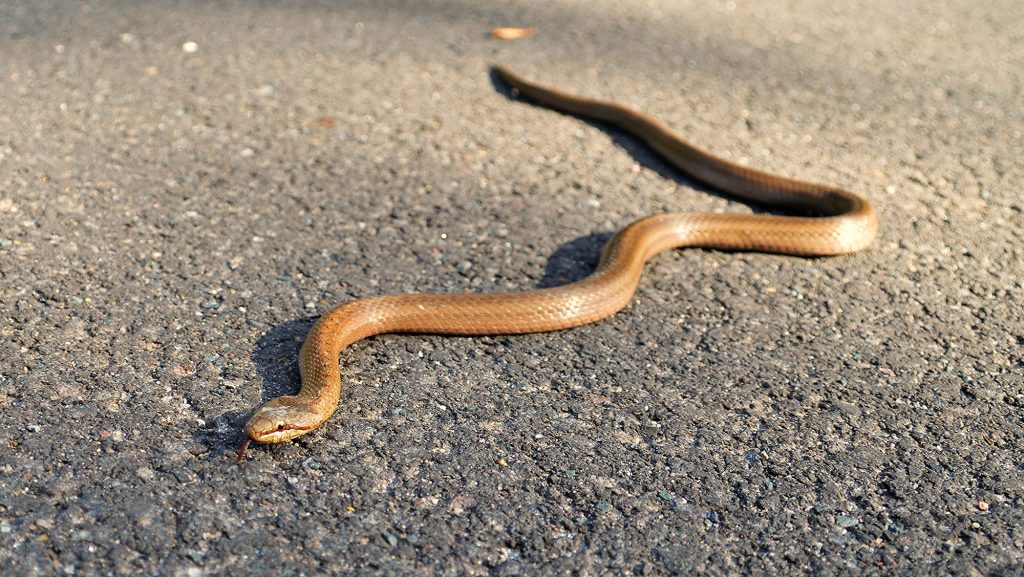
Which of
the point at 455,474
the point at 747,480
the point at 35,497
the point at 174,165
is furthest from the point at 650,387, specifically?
the point at 174,165

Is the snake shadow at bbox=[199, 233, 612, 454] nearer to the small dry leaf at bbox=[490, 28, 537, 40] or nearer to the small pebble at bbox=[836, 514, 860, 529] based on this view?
the small pebble at bbox=[836, 514, 860, 529]

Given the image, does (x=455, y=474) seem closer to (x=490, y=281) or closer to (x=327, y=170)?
(x=490, y=281)

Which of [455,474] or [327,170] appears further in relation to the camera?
[327,170]

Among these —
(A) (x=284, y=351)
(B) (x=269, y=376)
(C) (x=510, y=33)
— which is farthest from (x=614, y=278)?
(C) (x=510, y=33)

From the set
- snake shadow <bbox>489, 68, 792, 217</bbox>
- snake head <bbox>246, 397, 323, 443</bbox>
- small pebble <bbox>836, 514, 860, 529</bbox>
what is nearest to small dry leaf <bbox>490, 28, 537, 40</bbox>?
snake shadow <bbox>489, 68, 792, 217</bbox>

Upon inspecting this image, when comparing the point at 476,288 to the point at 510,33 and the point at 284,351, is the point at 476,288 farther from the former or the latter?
the point at 510,33

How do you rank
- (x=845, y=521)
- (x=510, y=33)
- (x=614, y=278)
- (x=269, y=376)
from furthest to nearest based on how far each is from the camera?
1. (x=510, y=33)
2. (x=614, y=278)
3. (x=269, y=376)
4. (x=845, y=521)
